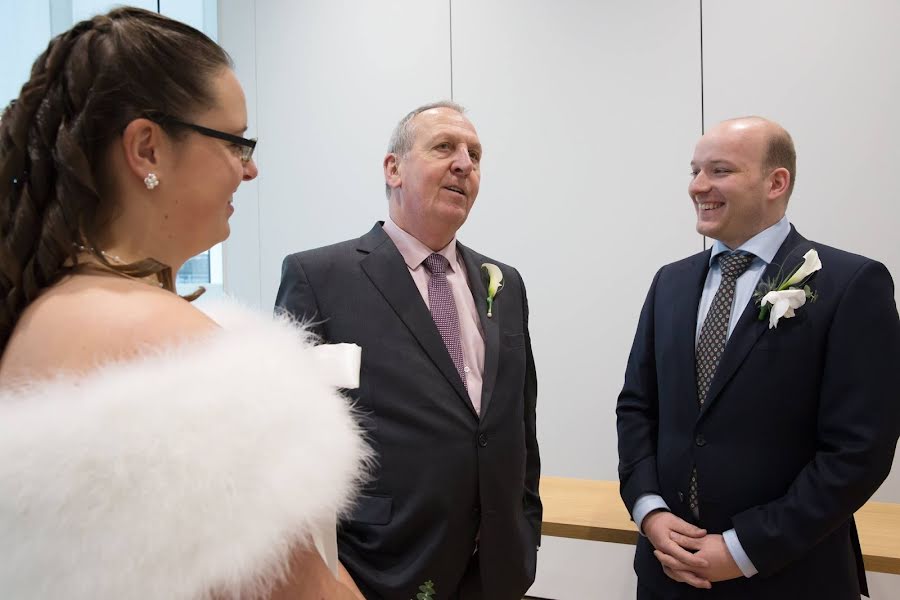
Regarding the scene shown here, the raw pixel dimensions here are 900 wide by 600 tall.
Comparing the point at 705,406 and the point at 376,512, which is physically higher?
the point at 705,406

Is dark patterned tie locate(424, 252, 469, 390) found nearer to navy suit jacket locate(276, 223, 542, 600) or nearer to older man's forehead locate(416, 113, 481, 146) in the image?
navy suit jacket locate(276, 223, 542, 600)

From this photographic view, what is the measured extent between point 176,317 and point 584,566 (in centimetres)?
304

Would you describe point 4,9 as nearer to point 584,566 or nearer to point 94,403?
point 94,403

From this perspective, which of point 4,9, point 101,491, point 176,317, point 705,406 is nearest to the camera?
point 101,491

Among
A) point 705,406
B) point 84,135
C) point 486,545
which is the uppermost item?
point 84,135

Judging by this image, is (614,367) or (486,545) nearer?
(486,545)

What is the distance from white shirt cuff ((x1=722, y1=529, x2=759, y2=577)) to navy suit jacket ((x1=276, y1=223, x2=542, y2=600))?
533mm

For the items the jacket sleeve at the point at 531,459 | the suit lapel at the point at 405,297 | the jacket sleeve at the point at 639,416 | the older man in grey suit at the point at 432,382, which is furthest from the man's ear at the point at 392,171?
the jacket sleeve at the point at 639,416

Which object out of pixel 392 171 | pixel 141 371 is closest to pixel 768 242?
pixel 392 171

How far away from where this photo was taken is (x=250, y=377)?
852 mm

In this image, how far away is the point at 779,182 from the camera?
211 cm

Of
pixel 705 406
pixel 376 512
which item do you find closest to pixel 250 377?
pixel 376 512

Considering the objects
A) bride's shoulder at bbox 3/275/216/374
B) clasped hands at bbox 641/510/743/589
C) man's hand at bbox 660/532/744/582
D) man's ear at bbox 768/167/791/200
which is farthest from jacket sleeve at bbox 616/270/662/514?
bride's shoulder at bbox 3/275/216/374

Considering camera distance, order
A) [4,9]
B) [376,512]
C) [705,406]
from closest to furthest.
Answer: [376,512] → [705,406] → [4,9]
